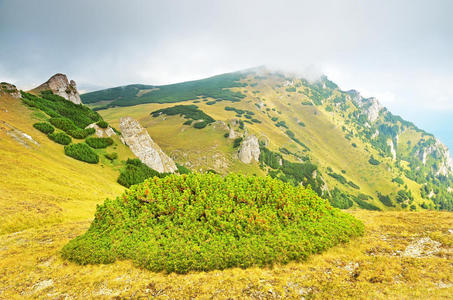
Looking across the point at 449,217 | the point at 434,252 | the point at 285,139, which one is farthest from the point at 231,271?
the point at 285,139

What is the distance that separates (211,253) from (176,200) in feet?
12.7

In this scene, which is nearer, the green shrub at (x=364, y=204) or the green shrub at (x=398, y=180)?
the green shrub at (x=364, y=204)

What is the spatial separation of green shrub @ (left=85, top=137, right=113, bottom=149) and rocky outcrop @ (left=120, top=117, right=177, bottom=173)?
5038 mm

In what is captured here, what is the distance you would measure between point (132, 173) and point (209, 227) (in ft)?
87.2

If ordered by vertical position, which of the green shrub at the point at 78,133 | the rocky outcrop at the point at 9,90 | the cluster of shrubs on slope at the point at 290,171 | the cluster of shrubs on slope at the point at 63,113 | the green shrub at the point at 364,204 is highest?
the rocky outcrop at the point at 9,90

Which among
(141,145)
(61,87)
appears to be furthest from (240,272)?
(61,87)

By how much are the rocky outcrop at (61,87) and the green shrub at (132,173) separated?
3860cm

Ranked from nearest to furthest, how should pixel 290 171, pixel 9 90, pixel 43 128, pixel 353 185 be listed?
pixel 43 128 → pixel 9 90 → pixel 290 171 → pixel 353 185

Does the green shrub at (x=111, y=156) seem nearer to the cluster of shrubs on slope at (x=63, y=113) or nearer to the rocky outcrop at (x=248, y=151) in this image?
the cluster of shrubs on slope at (x=63, y=113)

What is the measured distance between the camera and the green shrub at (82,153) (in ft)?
92.6

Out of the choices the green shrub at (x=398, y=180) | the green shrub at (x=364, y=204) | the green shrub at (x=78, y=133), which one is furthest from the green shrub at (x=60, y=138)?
the green shrub at (x=398, y=180)

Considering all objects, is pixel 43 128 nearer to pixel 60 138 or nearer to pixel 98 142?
pixel 60 138

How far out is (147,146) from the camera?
144 ft

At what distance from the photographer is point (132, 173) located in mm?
32812
